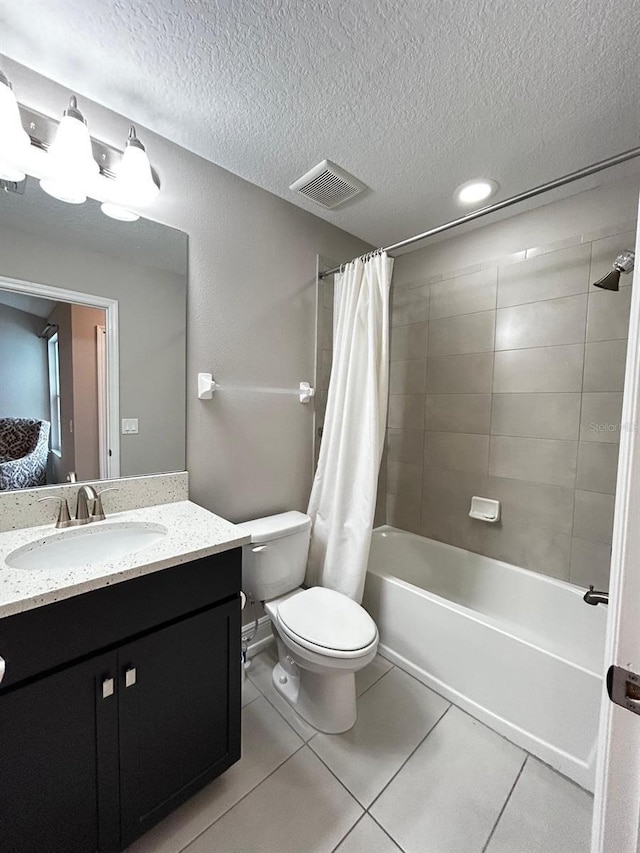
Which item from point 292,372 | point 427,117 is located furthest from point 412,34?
point 292,372

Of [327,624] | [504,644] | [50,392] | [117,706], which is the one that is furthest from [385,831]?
[50,392]

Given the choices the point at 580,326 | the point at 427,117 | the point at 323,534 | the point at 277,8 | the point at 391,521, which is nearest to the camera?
the point at 277,8

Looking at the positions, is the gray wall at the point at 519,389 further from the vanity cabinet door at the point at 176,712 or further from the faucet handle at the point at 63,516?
the faucet handle at the point at 63,516

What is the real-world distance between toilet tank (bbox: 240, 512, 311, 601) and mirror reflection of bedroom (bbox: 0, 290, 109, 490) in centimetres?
71

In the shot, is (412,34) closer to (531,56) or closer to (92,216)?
(531,56)

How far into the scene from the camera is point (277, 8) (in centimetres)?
95

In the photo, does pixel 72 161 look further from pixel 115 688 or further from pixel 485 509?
pixel 485 509

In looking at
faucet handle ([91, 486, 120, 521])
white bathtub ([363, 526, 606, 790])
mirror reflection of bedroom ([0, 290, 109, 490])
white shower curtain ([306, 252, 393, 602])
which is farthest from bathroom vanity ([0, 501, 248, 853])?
white bathtub ([363, 526, 606, 790])

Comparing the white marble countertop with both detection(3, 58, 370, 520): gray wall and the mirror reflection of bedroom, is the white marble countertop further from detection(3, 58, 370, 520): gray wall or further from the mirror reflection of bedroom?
detection(3, 58, 370, 520): gray wall

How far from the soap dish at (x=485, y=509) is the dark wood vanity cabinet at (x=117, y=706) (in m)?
1.48

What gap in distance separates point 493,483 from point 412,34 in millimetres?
1913

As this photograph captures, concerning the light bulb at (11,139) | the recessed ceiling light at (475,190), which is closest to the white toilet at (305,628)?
the light bulb at (11,139)

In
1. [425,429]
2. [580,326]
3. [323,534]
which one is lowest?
[323,534]

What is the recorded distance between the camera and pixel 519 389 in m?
1.89
